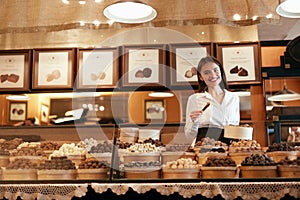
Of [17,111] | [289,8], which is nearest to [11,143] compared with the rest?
[289,8]

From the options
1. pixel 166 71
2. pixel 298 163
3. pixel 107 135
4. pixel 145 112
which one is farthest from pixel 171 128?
pixel 145 112

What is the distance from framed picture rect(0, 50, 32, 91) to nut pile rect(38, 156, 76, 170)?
90.2 inches

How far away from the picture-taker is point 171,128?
2525mm

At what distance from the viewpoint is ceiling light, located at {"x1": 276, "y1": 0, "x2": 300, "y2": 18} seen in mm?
1936

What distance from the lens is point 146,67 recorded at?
12.9 ft

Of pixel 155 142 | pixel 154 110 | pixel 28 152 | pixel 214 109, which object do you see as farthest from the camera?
pixel 154 110

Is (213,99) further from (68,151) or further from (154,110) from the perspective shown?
(154,110)

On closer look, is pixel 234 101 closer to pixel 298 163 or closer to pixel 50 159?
pixel 298 163

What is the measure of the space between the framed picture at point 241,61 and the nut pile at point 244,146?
6.16ft

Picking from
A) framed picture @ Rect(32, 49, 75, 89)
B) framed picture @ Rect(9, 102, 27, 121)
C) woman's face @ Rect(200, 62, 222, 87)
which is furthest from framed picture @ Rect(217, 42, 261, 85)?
framed picture @ Rect(9, 102, 27, 121)

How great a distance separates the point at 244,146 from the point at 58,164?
969mm

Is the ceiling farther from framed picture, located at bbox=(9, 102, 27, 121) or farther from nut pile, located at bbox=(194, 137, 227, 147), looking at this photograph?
framed picture, located at bbox=(9, 102, 27, 121)

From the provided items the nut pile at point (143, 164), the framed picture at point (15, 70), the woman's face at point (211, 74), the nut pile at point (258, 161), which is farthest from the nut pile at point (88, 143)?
the framed picture at point (15, 70)

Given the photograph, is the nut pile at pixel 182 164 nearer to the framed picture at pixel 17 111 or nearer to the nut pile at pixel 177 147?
the nut pile at pixel 177 147
